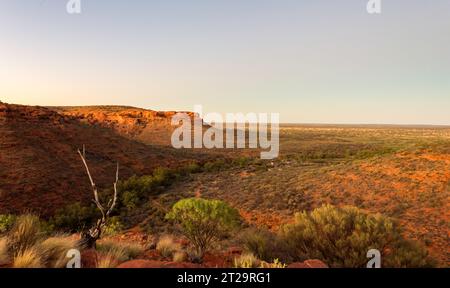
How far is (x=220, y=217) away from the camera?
8914 millimetres

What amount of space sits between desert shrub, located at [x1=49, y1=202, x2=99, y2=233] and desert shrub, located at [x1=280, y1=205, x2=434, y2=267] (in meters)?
11.0

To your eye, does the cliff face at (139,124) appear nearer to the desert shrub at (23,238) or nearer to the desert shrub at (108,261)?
the desert shrub at (23,238)

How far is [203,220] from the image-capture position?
8.73 meters

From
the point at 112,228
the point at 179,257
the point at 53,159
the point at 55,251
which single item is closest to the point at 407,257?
the point at 179,257

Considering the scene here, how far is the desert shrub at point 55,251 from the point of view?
4.64m

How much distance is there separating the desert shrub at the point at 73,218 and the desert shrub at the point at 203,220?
7.84 m

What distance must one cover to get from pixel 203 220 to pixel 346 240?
382cm

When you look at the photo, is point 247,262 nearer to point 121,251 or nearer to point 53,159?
point 121,251

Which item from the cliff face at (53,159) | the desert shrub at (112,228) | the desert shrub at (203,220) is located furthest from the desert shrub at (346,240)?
the cliff face at (53,159)

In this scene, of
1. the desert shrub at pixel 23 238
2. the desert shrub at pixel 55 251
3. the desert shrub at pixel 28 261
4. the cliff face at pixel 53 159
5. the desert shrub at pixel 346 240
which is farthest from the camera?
the cliff face at pixel 53 159

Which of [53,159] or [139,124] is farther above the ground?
[139,124]

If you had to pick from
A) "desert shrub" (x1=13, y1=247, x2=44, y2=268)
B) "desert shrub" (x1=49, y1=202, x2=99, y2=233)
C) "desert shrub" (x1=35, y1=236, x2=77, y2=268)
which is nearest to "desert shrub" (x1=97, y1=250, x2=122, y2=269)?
"desert shrub" (x1=35, y1=236, x2=77, y2=268)
